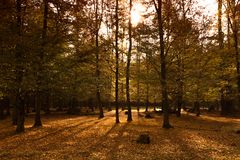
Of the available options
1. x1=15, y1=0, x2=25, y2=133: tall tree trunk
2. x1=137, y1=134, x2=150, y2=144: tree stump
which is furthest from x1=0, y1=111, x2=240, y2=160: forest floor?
x1=15, y1=0, x2=25, y2=133: tall tree trunk

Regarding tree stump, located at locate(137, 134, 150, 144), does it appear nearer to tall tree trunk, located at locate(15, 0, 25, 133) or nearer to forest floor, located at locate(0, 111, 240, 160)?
forest floor, located at locate(0, 111, 240, 160)

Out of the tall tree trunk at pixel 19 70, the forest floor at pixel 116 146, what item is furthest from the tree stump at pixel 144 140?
the tall tree trunk at pixel 19 70

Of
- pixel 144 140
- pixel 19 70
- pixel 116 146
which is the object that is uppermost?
pixel 19 70

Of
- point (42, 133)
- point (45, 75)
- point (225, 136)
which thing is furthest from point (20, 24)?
point (225, 136)

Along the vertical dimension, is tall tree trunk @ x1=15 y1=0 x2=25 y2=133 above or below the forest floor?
above

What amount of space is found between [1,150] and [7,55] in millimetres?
5796

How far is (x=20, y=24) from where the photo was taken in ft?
61.9

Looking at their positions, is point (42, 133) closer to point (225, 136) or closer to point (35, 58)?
point (35, 58)

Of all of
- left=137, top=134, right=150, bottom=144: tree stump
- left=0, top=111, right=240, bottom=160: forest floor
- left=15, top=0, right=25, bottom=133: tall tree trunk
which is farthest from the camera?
left=15, top=0, right=25, bottom=133: tall tree trunk

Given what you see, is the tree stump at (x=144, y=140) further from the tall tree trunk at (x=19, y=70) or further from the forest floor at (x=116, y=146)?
the tall tree trunk at (x=19, y=70)

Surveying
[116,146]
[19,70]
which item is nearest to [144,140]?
[116,146]

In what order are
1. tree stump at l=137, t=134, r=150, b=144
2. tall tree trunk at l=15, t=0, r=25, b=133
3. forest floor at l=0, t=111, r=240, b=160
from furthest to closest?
tall tree trunk at l=15, t=0, r=25, b=133
tree stump at l=137, t=134, r=150, b=144
forest floor at l=0, t=111, r=240, b=160

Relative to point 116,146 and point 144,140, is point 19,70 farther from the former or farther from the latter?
point 144,140

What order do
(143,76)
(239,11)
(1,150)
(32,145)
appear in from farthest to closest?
1. (239,11)
2. (143,76)
3. (32,145)
4. (1,150)
